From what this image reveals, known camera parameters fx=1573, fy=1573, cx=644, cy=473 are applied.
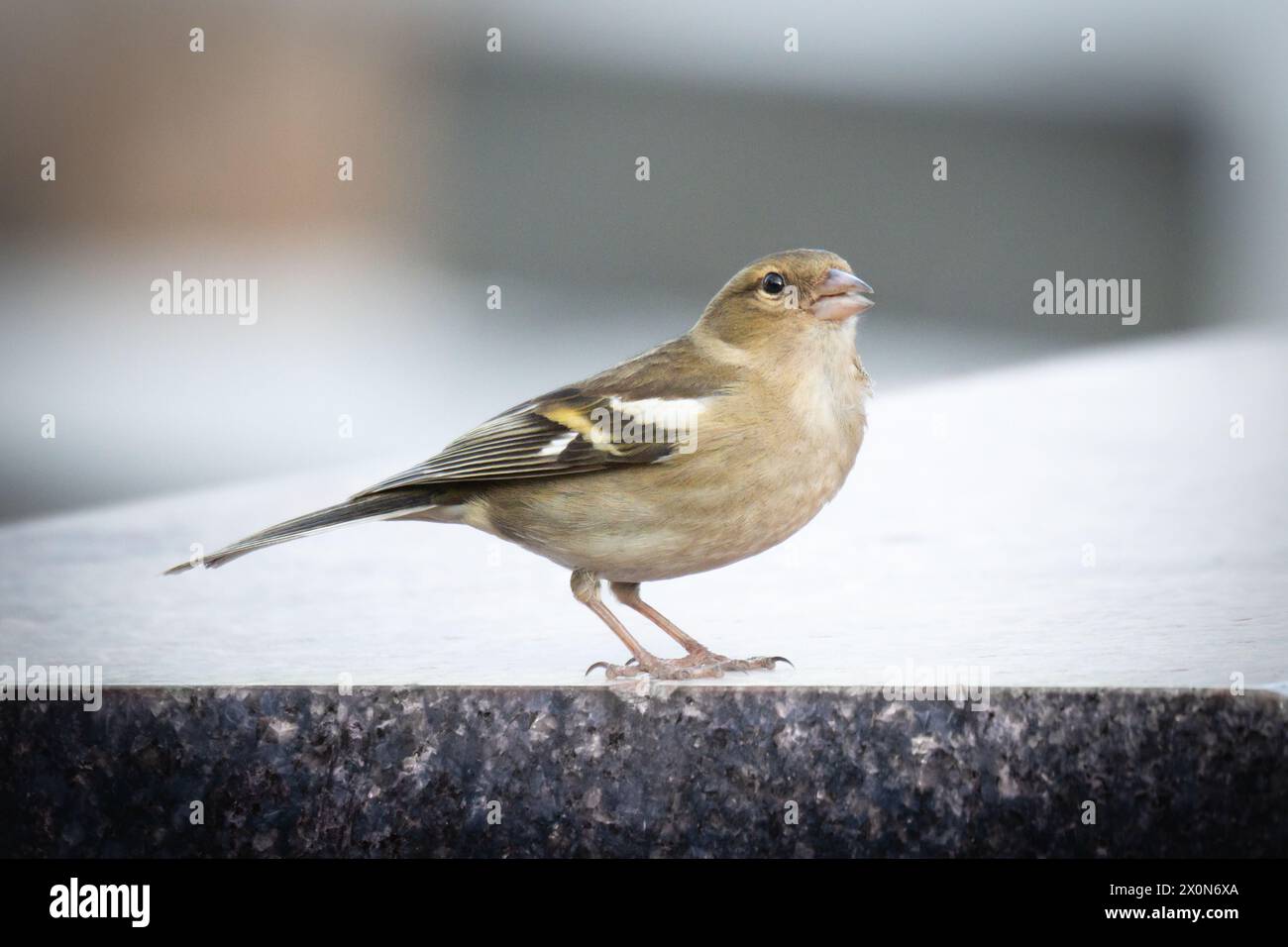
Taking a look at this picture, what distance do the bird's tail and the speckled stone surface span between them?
1.16 ft

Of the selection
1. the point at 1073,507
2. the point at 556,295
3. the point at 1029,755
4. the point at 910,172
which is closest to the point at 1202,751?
the point at 1029,755

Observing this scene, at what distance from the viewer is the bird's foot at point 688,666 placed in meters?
3.14

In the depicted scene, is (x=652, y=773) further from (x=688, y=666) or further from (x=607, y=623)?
(x=607, y=623)

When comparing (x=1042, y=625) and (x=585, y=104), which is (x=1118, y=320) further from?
(x=1042, y=625)

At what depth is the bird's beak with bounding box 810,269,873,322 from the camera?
3.30 meters

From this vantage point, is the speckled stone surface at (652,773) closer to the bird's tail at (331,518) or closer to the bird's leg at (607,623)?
the bird's leg at (607,623)

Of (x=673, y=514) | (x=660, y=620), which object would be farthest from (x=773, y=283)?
(x=660, y=620)

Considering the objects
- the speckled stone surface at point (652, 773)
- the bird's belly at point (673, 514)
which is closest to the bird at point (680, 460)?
the bird's belly at point (673, 514)

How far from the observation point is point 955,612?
3.71 m

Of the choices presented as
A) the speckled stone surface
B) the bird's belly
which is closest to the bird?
the bird's belly

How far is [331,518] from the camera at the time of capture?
336 centimetres

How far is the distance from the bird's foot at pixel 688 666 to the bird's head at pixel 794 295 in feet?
2.27

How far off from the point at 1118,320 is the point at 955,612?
25.2 feet

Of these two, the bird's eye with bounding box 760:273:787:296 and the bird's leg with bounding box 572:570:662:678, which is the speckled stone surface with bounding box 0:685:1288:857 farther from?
the bird's eye with bounding box 760:273:787:296
